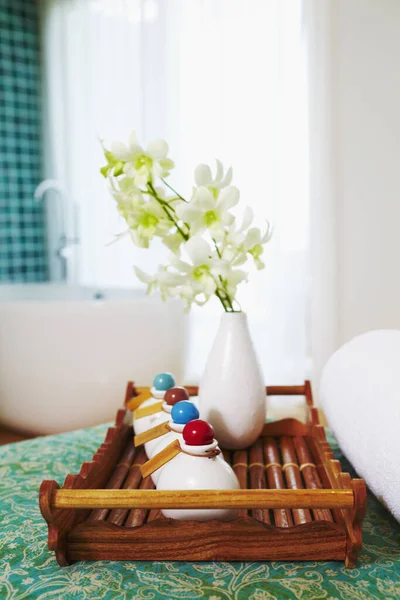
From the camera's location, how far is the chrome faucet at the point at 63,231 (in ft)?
13.3

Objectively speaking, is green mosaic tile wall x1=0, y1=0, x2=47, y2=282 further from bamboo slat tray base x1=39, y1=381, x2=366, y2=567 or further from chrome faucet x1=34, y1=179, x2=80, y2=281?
bamboo slat tray base x1=39, y1=381, x2=366, y2=567

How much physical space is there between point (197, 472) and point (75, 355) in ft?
5.84

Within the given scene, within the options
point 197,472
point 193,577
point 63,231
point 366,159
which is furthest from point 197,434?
point 63,231

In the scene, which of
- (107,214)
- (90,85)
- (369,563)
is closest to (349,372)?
(369,563)

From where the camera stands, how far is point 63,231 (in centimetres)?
411

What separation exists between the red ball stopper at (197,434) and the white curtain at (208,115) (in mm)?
2449

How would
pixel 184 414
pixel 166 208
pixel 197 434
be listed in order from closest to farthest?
pixel 197 434 < pixel 184 414 < pixel 166 208

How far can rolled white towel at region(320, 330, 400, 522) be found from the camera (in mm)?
930

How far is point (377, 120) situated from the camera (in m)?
3.14

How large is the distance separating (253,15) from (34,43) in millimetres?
1791

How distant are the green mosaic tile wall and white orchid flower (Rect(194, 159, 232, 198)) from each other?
3.49 m

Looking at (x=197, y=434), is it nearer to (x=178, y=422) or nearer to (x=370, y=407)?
(x=178, y=422)

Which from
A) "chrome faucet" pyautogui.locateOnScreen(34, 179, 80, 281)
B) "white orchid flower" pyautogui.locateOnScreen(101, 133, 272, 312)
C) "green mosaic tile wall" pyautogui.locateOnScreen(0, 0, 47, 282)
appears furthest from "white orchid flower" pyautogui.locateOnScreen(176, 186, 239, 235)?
"green mosaic tile wall" pyautogui.locateOnScreen(0, 0, 47, 282)

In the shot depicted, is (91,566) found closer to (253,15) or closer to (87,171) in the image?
(253,15)
